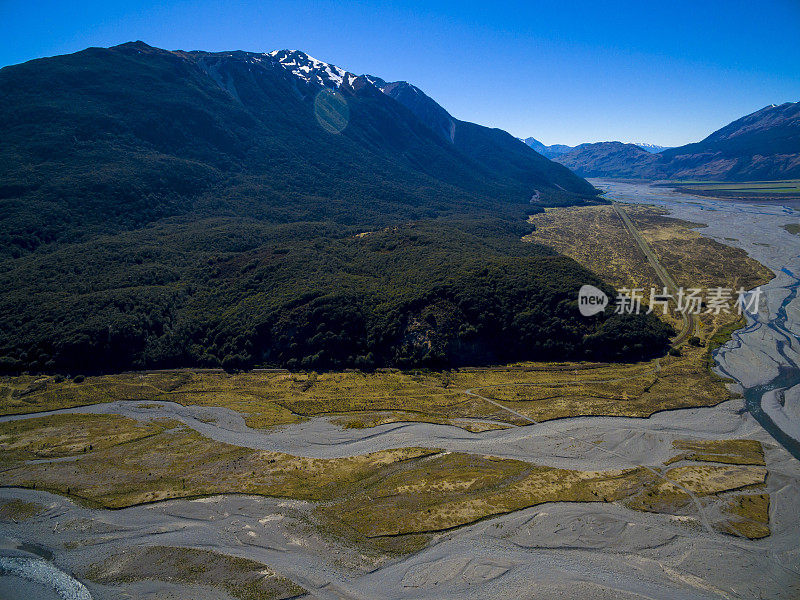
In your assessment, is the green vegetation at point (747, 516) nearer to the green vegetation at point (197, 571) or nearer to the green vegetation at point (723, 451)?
the green vegetation at point (723, 451)

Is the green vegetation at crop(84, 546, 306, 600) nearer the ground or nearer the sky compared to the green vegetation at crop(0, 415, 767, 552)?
nearer the ground

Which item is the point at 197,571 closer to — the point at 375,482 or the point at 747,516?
the point at 375,482

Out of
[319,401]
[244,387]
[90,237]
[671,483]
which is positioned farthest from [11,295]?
[671,483]

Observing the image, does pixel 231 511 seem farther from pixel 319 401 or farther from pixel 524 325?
pixel 524 325

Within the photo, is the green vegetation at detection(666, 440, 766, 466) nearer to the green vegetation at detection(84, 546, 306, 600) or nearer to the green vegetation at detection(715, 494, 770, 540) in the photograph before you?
the green vegetation at detection(715, 494, 770, 540)

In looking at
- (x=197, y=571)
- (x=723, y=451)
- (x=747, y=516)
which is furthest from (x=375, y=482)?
(x=723, y=451)

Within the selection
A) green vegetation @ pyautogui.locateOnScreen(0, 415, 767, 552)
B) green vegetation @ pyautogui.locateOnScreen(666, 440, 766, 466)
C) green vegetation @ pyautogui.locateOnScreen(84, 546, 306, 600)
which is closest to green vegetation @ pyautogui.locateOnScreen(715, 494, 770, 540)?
green vegetation @ pyautogui.locateOnScreen(0, 415, 767, 552)

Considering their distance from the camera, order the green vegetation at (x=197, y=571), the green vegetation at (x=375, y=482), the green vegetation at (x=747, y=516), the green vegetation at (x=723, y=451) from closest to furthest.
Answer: the green vegetation at (x=197, y=571)
the green vegetation at (x=747, y=516)
the green vegetation at (x=375, y=482)
the green vegetation at (x=723, y=451)

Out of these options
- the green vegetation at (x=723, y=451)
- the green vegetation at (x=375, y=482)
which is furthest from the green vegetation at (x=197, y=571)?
the green vegetation at (x=723, y=451)
